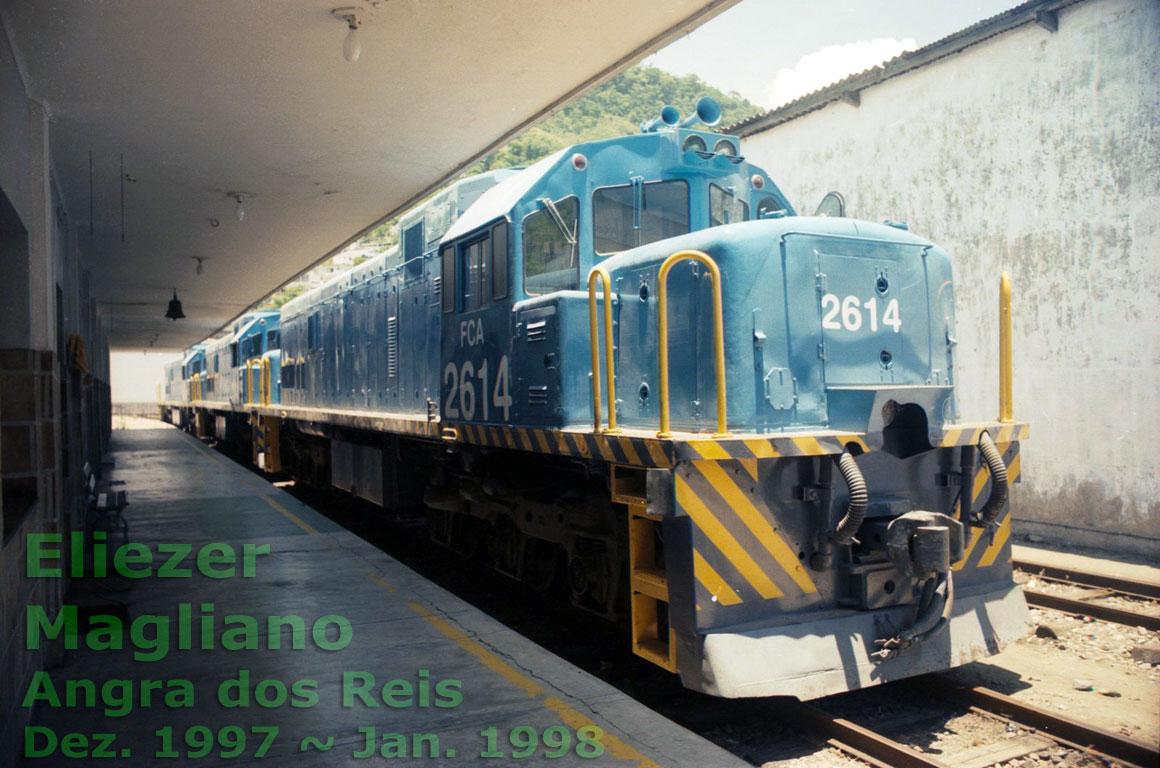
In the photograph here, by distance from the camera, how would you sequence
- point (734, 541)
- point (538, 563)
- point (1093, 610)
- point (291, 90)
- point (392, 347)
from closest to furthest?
1. point (734, 541)
2. point (291, 90)
3. point (1093, 610)
4. point (538, 563)
5. point (392, 347)

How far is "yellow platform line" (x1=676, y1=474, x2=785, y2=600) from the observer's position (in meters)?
4.33

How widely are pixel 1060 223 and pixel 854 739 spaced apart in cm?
770

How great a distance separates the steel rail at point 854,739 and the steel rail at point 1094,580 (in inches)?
166

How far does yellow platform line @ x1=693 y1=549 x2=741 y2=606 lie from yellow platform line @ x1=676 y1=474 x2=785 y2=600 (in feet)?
0.36

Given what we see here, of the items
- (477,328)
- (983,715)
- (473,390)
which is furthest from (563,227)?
(983,715)

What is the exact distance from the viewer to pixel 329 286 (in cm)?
1364

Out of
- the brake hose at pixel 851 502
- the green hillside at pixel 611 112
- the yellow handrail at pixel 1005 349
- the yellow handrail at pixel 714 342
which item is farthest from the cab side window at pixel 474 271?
the green hillside at pixel 611 112

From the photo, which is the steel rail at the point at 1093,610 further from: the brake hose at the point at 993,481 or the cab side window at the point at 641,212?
the cab side window at the point at 641,212

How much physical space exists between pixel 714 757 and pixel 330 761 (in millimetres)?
1498

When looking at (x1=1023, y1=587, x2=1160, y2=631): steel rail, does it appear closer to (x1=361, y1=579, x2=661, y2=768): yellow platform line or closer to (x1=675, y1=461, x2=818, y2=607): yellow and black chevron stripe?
(x1=675, y1=461, x2=818, y2=607): yellow and black chevron stripe

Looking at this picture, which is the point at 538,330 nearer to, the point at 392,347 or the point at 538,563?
the point at 538,563

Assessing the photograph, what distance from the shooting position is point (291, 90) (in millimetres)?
6297

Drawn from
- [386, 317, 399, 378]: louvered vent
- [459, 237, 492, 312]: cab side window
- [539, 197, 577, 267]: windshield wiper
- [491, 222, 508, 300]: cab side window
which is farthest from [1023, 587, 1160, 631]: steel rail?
[386, 317, 399, 378]: louvered vent

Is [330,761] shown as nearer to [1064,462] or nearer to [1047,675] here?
[1047,675]
